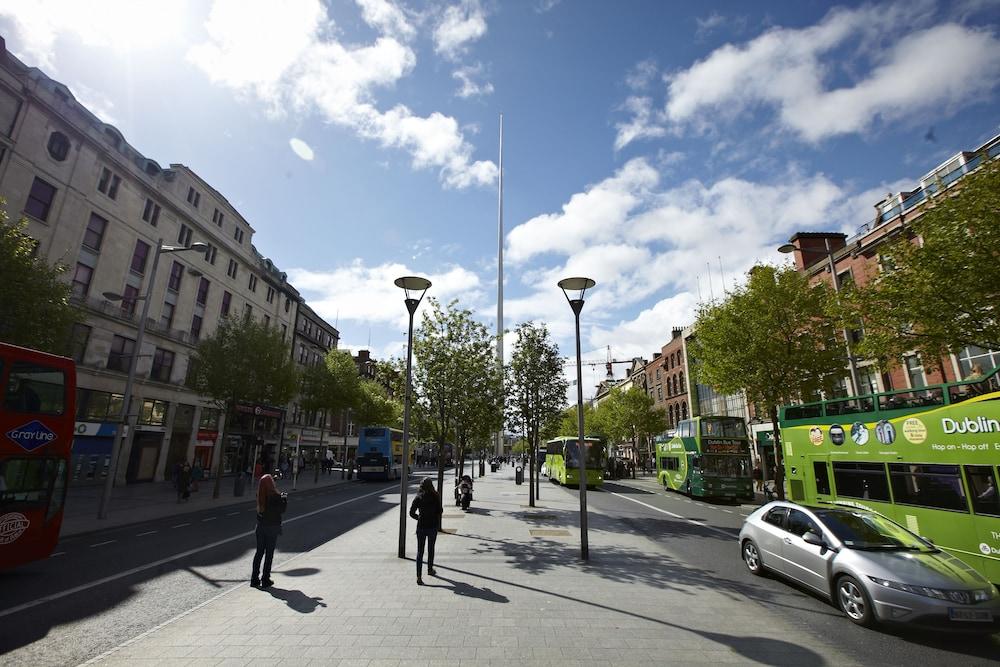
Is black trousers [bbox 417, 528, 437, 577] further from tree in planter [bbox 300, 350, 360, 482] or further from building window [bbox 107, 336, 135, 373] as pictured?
tree in planter [bbox 300, 350, 360, 482]

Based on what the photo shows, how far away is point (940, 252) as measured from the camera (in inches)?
461

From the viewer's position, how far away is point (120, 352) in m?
27.1

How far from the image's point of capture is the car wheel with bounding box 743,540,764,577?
9.23 metres

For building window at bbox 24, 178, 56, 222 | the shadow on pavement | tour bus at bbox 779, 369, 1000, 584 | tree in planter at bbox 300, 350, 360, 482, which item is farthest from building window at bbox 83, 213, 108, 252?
tour bus at bbox 779, 369, 1000, 584

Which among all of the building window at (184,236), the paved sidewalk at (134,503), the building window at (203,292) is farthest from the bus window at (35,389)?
the building window at (203,292)

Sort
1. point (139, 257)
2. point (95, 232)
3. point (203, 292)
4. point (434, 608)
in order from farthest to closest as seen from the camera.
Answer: point (203, 292) → point (139, 257) → point (95, 232) → point (434, 608)

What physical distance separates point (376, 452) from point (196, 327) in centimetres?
1617

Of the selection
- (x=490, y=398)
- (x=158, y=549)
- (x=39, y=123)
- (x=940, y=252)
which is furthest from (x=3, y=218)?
(x=940, y=252)

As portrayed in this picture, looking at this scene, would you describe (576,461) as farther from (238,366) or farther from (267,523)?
(267,523)

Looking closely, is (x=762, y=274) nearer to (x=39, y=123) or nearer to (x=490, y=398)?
(x=490, y=398)

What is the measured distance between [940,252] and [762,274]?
33.2 feet

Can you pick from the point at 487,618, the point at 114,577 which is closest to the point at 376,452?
the point at 114,577

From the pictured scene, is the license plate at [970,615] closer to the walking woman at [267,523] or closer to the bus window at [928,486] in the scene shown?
the bus window at [928,486]

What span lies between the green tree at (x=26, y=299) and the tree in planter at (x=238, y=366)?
8.00 m
